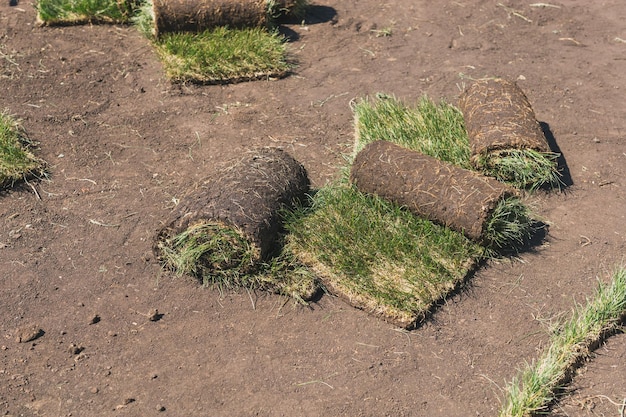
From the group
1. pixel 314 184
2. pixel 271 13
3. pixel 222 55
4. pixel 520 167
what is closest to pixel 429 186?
pixel 520 167

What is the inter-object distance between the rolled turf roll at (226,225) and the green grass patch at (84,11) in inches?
137

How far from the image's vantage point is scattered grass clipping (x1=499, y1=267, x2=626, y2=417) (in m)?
4.61

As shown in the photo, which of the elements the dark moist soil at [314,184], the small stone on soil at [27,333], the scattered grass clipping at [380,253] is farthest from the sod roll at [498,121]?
the small stone on soil at [27,333]

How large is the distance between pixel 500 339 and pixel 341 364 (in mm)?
1047

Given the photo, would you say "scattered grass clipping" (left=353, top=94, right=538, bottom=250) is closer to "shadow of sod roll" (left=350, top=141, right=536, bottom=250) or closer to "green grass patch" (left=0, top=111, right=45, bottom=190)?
"shadow of sod roll" (left=350, top=141, right=536, bottom=250)

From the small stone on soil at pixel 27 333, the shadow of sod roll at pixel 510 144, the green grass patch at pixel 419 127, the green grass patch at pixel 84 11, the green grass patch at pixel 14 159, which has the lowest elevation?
the small stone on soil at pixel 27 333

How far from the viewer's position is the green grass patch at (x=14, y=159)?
634 cm

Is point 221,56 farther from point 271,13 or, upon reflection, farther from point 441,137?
point 441,137

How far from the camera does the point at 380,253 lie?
5.67 m

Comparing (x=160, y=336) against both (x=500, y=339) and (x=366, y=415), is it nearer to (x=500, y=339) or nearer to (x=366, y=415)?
(x=366, y=415)

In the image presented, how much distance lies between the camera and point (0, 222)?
6000 millimetres

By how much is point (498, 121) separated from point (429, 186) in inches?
42.0

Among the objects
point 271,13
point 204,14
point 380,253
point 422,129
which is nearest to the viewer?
point 380,253

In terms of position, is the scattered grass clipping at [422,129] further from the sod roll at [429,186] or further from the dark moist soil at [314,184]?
the sod roll at [429,186]
